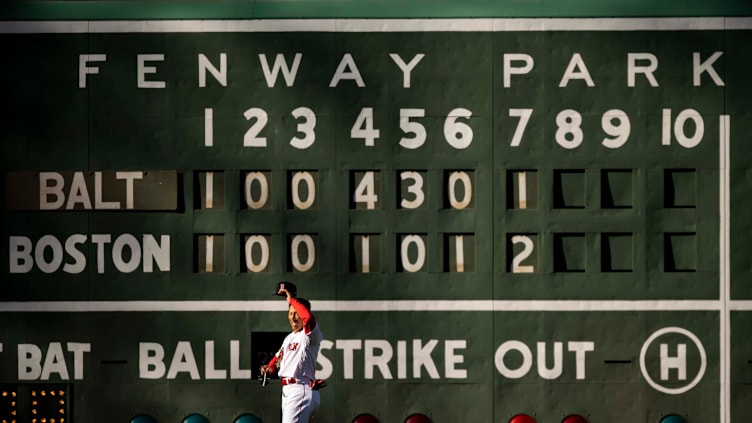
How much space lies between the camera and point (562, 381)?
9.36 metres

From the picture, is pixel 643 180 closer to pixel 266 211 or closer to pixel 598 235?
pixel 598 235

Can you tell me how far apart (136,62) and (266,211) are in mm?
1815

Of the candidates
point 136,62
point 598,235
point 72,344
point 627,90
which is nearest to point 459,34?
point 627,90

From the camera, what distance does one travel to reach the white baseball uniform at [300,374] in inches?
352

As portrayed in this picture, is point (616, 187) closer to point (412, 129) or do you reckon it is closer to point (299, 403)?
point (412, 129)

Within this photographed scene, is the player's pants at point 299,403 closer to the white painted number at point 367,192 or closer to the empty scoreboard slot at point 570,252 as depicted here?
the white painted number at point 367,192

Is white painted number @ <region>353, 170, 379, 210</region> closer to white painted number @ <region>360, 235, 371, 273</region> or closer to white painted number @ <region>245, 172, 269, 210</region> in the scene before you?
A: white painted number @ <region>360, 235, 371, 273</region>

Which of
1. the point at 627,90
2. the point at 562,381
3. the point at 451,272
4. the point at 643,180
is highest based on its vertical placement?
the point at 627,90

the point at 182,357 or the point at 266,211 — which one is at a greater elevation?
the point at 266,211

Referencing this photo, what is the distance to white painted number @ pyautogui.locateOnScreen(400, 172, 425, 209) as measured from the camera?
9398mm

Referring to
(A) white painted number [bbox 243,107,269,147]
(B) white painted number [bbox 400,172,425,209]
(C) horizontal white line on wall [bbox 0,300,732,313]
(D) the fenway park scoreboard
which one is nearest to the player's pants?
(D) the fenway park scoreboard

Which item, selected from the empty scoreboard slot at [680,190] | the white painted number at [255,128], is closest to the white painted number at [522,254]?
the empty scoreboard slot at [680,190]

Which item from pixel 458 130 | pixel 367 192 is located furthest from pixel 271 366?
pixel 458 130

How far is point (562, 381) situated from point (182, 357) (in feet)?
11.2
